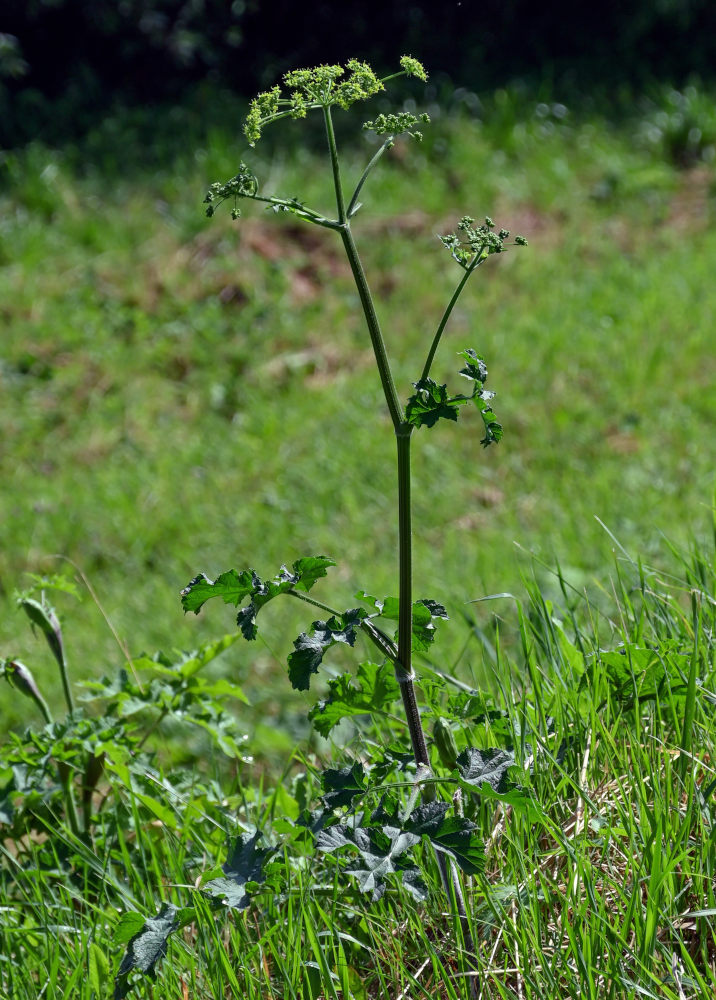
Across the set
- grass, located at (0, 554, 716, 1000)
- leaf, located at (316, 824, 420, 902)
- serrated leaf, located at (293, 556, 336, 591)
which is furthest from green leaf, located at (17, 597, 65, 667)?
leaf, located at (316, 824, 420, 902)

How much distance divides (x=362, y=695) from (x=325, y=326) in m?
4.78

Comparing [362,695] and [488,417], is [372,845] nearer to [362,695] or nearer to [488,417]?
[362,695]

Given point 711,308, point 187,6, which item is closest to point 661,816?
point 711,308

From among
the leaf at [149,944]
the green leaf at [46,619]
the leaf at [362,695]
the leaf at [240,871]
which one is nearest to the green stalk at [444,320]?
the leaf at [362,695]

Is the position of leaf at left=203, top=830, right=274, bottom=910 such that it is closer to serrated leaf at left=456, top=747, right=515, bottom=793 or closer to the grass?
the grass

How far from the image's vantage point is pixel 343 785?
140 cm

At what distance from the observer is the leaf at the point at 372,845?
1.28 m

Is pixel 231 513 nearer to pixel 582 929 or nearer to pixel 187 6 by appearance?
pixel 582 929

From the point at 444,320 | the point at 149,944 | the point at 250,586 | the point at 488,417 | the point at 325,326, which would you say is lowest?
the point at 149,944

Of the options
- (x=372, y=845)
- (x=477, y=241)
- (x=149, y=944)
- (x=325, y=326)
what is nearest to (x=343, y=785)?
(x=372, y=845)

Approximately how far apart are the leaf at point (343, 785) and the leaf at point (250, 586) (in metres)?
0.22

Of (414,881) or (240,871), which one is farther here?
(240,871)

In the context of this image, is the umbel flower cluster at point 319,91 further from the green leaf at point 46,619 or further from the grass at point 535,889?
the green leaf at point 46,619

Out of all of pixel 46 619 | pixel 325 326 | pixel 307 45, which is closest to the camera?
pixel 46 619
